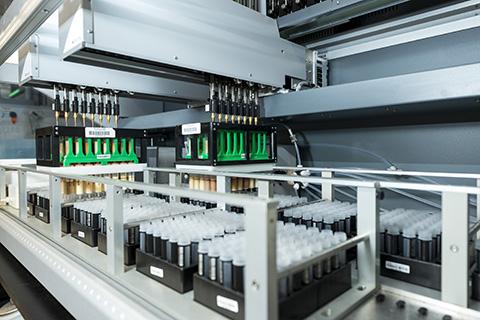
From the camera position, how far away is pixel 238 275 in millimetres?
650

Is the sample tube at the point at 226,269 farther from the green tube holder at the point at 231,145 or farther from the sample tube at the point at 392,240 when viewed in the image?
the green tube holder at the point at 231,145

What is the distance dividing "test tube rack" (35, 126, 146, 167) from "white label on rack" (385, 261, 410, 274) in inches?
58.4

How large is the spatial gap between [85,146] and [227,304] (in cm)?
136

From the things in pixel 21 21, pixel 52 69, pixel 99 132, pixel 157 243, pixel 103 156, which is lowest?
pixel 157 243

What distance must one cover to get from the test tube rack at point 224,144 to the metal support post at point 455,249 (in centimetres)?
96

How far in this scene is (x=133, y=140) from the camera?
6.16 feet

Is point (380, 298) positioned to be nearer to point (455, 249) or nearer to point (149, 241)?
point (455, 249)

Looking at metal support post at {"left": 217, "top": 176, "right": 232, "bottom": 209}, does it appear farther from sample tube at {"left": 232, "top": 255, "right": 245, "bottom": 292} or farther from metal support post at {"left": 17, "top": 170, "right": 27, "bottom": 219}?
metal support post at {"left": 17, "top": 170, "right": 27, "bottom": 219}

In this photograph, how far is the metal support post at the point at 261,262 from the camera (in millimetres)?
506

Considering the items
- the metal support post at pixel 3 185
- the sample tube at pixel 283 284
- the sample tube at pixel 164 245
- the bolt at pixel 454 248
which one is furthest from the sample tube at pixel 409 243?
the metal support post at pixel 3 185

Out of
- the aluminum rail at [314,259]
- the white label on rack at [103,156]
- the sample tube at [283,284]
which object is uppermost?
the white label on rack at [103,156]

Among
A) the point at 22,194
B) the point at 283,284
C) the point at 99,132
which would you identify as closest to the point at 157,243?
the point at 283,284

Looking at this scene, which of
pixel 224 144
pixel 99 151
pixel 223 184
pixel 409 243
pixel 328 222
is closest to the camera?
pixel 409 243

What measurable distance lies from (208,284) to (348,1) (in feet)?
4.33
